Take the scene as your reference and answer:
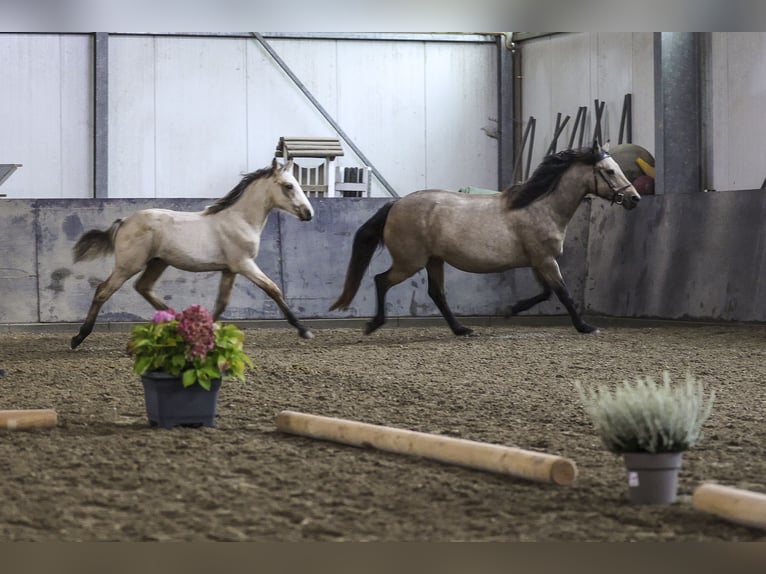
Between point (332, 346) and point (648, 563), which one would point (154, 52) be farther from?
point (648, 563)

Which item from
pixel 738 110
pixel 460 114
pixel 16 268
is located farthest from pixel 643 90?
pixel 16 268

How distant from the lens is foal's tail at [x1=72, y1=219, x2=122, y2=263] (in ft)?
32.9

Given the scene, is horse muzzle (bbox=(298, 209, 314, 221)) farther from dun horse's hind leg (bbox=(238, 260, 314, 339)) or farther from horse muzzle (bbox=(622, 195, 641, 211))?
horse muzzle (bbox=(622, 195, 641, 211))

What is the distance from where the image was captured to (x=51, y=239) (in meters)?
12.8

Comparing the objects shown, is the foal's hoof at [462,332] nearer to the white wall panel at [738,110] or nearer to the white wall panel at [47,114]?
the white wall panel at [738,110]

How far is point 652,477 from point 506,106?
17.8 m

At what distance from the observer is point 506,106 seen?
67.1 ft

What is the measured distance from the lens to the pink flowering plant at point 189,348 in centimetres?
493

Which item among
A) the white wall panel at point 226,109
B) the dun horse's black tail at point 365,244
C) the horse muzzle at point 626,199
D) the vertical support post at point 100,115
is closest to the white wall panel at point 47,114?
the white wall panel at point 226,109

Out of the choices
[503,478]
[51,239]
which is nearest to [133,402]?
[503,478]

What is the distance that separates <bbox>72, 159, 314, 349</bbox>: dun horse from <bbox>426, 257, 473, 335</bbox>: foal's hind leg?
1.46m

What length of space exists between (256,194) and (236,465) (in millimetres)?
6571

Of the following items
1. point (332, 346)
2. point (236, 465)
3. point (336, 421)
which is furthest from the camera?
point (332, 346)

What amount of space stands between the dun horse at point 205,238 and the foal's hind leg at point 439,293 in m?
1.46
